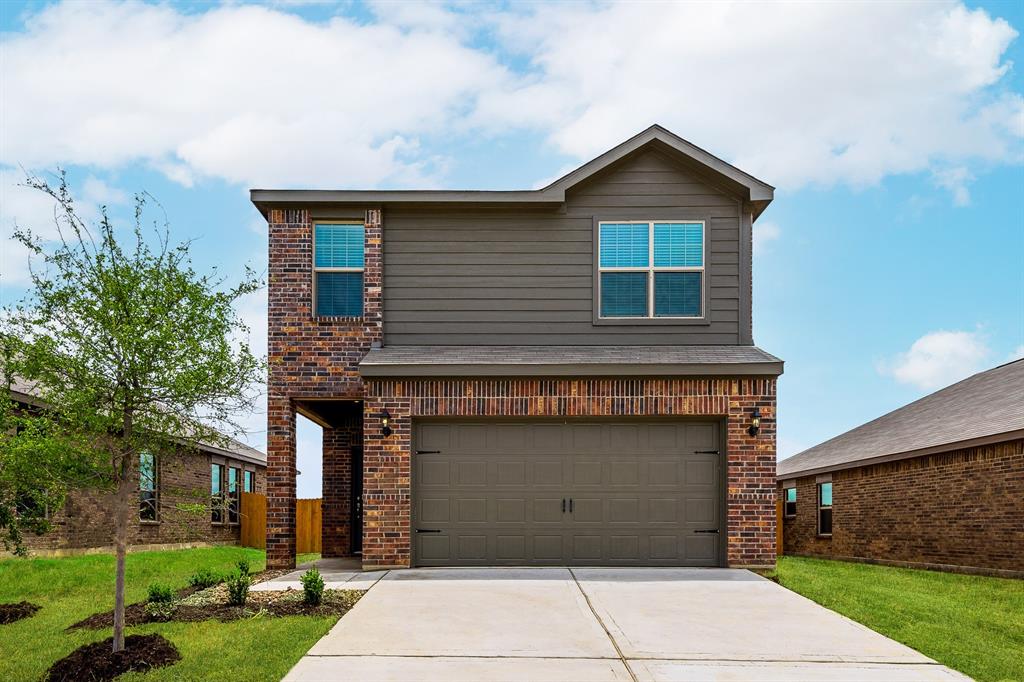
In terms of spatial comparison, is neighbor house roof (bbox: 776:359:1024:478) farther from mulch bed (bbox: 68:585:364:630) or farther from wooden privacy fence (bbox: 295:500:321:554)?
wooden privacy fence (bbox: 295:500:321:554)

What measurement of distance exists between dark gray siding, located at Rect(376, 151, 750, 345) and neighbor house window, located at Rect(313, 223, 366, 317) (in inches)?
19.0

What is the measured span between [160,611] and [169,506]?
7599 millimetres

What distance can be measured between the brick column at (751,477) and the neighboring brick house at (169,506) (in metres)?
7.25

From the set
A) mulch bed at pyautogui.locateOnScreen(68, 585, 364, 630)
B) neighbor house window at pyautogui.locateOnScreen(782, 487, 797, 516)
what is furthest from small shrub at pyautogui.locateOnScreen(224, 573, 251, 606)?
neighbor house window at pyautogui.locateOnScreen(782, 487, 797, 516)

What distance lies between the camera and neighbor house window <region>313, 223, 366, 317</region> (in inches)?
594

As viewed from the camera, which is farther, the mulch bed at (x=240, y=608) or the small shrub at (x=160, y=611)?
the small shrub at (x=160, y=611)

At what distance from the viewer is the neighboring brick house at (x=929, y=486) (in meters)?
16.3

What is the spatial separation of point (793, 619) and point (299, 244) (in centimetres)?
951

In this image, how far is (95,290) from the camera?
9.23m

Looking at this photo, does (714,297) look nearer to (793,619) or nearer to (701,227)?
(701,227)

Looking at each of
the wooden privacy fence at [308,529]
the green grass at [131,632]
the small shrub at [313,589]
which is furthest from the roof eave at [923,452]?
the wooden privacy fence at [308,529]

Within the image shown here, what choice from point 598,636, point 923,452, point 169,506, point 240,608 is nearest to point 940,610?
point 598,636

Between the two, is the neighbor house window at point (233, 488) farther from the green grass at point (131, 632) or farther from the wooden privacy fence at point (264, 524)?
the green grass at point (131, 632)

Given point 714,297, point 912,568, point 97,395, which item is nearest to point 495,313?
point 714,297
